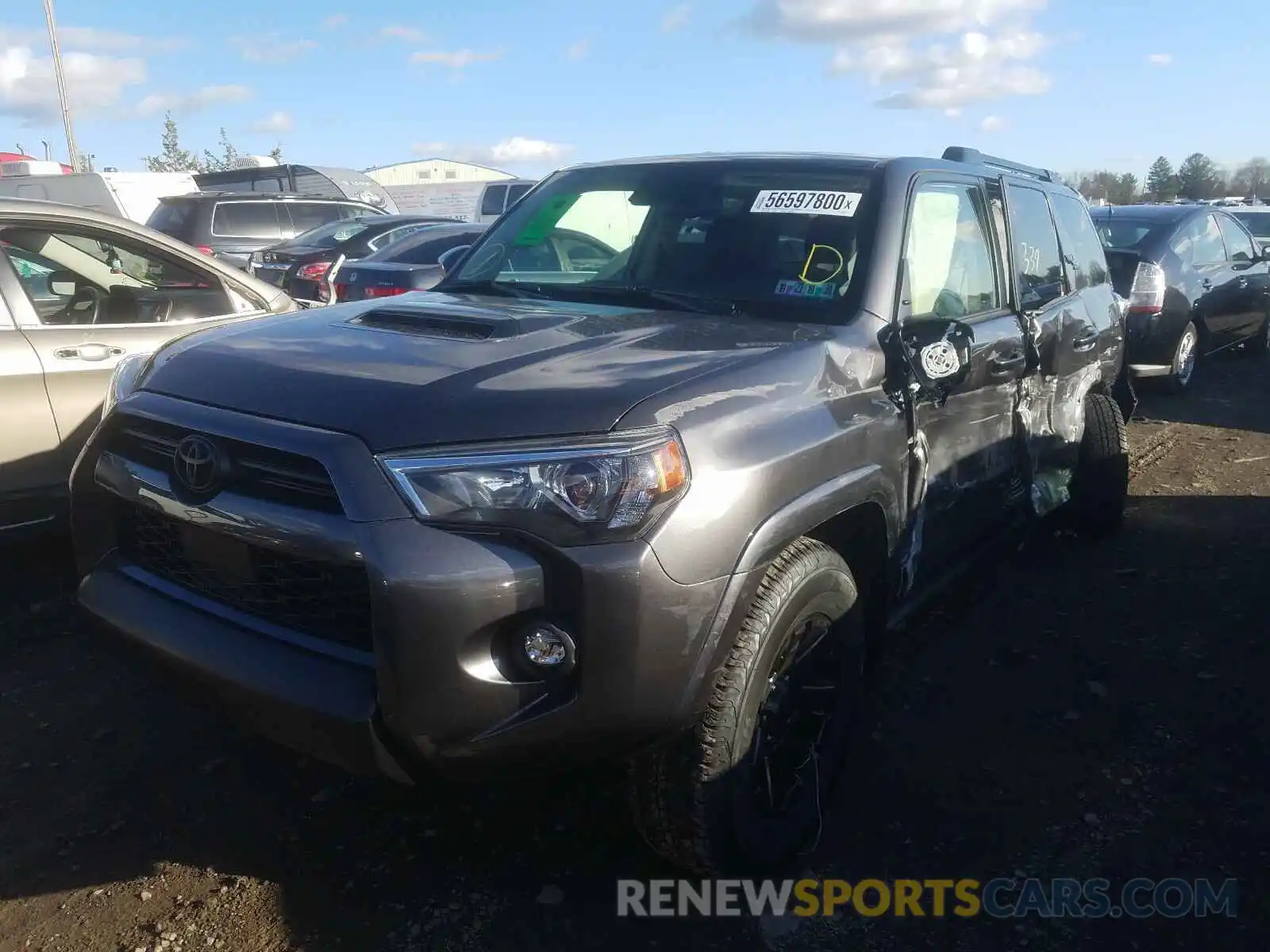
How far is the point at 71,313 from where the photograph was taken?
476 cm

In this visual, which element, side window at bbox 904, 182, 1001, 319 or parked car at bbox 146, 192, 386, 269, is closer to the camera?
side window at bbox 904, 182, 1001, 319

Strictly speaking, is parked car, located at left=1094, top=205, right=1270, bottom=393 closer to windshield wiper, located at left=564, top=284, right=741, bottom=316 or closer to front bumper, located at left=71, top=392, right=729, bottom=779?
windshield wiper, located at left=564, top=284, right=741, bottom=316

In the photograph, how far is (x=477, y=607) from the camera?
1991 millimetres

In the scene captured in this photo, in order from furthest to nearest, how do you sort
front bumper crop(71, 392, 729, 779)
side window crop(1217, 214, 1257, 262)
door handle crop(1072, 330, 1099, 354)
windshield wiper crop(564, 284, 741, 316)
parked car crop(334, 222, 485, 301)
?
1. side window crop(1217, 214, 1257, 262)
2. parked car crop(334, 222, 485, 301)
3. door handle crop(1072, 330, 1099, 354)
4. windshield wiper crop(564, 284, 741, 316)
5. front bumper crop(71, 392, 729, 779)

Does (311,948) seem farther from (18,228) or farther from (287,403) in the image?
(18,228)

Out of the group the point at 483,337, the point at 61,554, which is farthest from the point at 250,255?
the point at 483,337

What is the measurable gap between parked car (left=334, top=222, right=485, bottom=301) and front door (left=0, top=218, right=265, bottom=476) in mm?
2244

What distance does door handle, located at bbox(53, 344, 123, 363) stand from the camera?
13.9ft

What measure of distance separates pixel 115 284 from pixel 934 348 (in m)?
3.92

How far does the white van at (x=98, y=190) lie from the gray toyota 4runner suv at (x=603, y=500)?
12971 mm

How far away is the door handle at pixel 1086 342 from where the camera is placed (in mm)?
4469

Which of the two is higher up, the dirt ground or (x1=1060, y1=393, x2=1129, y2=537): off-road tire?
(x1=1060, y1=393, x2=1129, y2=537): off-road tire

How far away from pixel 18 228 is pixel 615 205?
260 cm

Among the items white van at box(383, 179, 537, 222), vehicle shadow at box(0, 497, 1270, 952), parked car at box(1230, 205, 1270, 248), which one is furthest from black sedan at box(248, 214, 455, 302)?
white van at box(383, 179, 537, 222)
